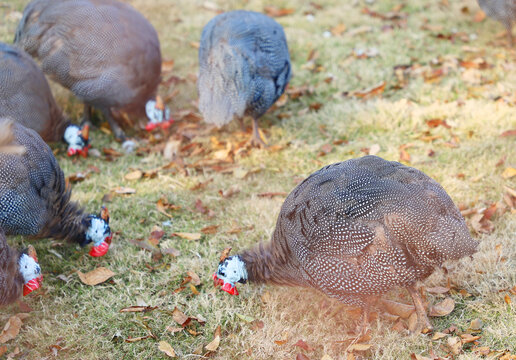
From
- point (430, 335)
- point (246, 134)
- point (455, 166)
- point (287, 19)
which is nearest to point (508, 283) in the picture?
point (430, 335)

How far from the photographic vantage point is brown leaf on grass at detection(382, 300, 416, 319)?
2.97 metres

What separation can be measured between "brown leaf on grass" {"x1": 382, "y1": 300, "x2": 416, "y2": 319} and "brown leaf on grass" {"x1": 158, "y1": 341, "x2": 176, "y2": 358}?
121 cm

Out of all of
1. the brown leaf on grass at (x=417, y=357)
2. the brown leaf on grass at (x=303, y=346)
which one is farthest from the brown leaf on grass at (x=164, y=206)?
the brown leaf on grass at (x=417, y=357)

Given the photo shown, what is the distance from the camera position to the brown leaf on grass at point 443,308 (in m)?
2.92

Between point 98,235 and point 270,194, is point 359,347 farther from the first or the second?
point 98,235

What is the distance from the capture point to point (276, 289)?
321cm

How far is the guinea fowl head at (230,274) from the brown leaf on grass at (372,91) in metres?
2.81

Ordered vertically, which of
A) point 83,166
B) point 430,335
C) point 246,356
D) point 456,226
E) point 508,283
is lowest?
point 83,166

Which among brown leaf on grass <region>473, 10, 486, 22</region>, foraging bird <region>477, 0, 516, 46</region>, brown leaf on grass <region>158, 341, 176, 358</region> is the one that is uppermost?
foraging bird <region>477, 0, 516, 46</region>

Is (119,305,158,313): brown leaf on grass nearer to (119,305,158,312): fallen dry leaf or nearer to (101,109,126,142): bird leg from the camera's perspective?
(119,305,158,312): fallen dry leaf

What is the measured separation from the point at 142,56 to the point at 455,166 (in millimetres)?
2858

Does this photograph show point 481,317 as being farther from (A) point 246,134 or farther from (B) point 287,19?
(B) point 287,19

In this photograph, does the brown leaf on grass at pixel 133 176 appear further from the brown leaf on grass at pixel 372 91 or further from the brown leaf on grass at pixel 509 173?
the brown leaf on grass at pixel 509 173

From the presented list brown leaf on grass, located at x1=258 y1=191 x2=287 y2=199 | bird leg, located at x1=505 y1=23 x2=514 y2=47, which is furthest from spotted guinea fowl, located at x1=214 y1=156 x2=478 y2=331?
bird leg, located at x1=505 y1=23 x2=514 y2=47
